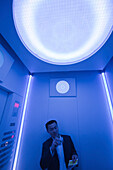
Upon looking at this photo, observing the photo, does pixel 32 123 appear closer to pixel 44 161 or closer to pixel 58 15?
pixel 44 161

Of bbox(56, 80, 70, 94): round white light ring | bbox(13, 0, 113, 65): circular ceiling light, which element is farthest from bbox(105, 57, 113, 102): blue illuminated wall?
bbox(56, 80, 70, 94): round white light ring

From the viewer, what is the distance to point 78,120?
1.06 meters

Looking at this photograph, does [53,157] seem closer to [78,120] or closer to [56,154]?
[56,154]

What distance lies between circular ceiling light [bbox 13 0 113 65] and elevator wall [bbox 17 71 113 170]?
1.89 feet

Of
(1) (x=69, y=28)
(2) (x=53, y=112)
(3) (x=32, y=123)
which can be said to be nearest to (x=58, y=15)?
(1) (x=69, y=28)

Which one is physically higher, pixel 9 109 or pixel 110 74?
pixel 110 74

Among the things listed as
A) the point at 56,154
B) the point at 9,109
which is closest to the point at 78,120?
the point at 56,154

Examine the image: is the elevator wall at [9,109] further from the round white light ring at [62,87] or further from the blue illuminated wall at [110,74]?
the blue illuminated wall at [110,74]

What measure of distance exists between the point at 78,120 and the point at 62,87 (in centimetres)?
52

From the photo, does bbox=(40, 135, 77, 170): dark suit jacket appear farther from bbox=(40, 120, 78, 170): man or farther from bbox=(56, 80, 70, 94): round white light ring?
bbox=(56, 80, 70, 94): round white light ring

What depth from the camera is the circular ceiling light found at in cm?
54

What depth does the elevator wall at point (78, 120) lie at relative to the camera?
93 centimetres

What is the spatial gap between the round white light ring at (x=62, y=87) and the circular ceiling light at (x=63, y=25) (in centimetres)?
52

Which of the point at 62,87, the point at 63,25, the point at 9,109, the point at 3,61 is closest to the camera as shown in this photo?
the point at 63,25
